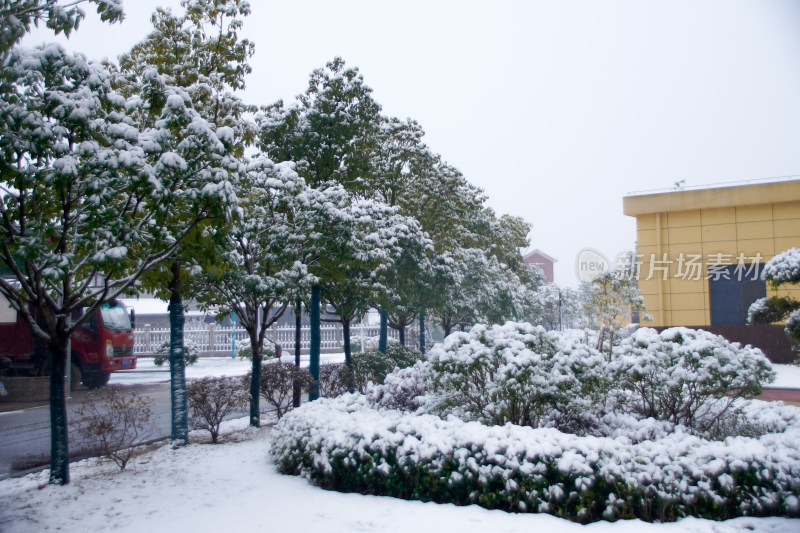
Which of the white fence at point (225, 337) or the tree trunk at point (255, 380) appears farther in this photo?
the white fence at point (225, 337)

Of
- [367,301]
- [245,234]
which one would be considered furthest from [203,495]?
[367,301]

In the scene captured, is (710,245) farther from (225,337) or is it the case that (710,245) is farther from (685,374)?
(225,337)

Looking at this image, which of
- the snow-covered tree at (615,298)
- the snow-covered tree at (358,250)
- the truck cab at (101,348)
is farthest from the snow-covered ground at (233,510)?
the truck cab at (101,348)

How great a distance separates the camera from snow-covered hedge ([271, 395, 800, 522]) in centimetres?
479

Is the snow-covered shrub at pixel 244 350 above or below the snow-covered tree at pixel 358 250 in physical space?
below

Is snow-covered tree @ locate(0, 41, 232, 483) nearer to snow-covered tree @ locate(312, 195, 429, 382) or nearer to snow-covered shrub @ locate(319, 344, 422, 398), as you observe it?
snow-covered tree @ locate(312, 195, 429, 382)

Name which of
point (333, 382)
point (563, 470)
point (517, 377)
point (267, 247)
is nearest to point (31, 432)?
point (333, 382)

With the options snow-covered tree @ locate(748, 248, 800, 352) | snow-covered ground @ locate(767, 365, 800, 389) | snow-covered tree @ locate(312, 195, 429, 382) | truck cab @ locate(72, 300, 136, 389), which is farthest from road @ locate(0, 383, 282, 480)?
snow-covered ground @ locate(767, 365, 800, 389)

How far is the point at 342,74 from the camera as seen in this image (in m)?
12.5

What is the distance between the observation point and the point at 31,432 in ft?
35.0

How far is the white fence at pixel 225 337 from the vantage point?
31.2 metres

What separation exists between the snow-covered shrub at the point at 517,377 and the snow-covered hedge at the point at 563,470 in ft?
2.84

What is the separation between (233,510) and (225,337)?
94.3ft

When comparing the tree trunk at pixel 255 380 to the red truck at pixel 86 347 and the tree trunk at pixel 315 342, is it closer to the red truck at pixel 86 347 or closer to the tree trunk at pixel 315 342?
the tree trunk at pixel 315 342
